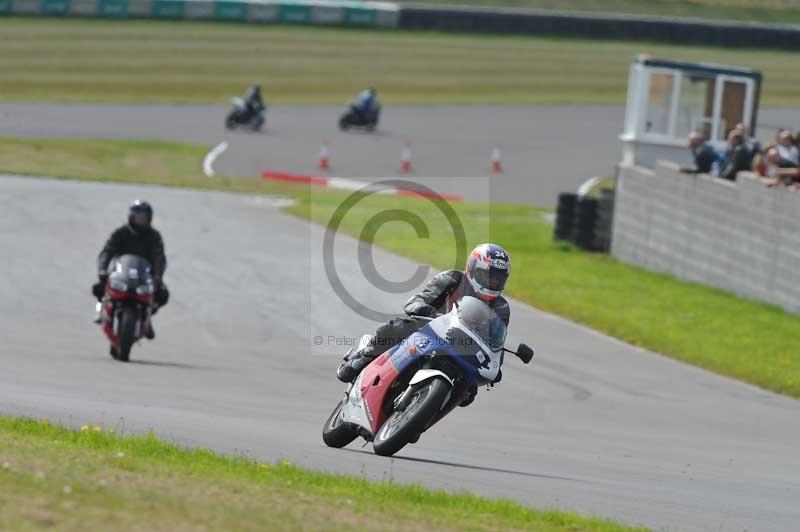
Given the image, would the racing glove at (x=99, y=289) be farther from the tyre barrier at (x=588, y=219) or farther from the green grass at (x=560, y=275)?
the tyre barrier at (x=588, y=219)

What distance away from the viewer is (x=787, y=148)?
20.5 meters

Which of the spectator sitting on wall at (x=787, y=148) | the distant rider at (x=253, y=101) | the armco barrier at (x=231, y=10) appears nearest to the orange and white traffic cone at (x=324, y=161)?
the distant rider at (x=253, y=101)

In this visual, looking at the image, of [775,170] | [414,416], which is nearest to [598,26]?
[775,170]

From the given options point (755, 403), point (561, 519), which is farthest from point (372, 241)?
point (561, 519)

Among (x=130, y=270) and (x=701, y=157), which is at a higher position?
(x=701, y=157)

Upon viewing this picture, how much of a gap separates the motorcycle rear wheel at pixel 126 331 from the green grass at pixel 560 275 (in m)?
5.68

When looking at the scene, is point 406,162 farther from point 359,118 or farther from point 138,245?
point 138,245

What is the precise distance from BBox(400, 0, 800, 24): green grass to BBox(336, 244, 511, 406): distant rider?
5397 cm

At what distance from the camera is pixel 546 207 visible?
109 ft

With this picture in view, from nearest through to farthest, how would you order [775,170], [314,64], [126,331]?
[126,331] → [775,170] → [314,64]

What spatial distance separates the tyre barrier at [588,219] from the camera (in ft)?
84.7

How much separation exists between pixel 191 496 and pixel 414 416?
8.12 ft

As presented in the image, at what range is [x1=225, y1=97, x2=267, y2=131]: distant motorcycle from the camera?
1629 inches

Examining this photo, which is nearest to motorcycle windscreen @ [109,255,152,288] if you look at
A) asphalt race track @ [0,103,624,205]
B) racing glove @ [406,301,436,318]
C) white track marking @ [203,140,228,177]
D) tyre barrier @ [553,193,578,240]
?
racing glove @ [406,301,436,318]
